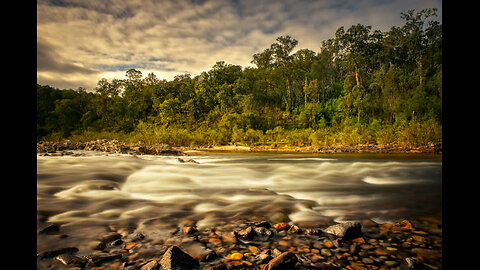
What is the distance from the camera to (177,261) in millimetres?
1775

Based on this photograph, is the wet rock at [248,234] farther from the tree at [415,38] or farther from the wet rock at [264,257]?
the tree at [415,38]

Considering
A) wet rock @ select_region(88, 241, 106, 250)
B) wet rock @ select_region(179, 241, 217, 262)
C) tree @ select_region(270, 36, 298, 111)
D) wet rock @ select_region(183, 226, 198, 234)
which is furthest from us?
tree @ select_region(270, 36, 298, 111)

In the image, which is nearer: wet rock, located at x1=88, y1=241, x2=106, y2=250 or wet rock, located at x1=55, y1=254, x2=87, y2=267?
wet rock, located at x1=55, y1=254, x2=87, y2=267

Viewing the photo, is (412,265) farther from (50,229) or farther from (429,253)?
(50,229)

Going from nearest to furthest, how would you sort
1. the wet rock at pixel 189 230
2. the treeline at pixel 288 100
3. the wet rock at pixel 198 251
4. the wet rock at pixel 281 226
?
the wet rock at pixel 198 251 → the wet rock at pixel 189 230 → the wet rock at pixel 281 226 → the treeline at pixel 288 100

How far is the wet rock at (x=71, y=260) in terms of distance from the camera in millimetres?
1827

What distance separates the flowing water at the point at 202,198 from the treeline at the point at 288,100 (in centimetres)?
1251

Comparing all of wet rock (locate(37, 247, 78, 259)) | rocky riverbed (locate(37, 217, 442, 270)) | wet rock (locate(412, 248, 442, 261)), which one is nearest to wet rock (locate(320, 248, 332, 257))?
rocky riverbed (locate(37, 217, 442, 270))

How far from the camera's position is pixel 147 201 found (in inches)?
152

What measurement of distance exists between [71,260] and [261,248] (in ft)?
5.43

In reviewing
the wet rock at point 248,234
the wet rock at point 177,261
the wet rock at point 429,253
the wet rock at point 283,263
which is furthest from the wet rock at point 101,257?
the wet rock at point 429,253

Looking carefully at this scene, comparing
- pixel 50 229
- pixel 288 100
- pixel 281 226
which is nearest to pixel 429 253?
pixel 281 226

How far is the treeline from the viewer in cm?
2194

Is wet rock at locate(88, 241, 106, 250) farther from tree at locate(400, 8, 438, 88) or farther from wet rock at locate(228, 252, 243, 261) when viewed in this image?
tree at locate(400, 8, 438, 88)
